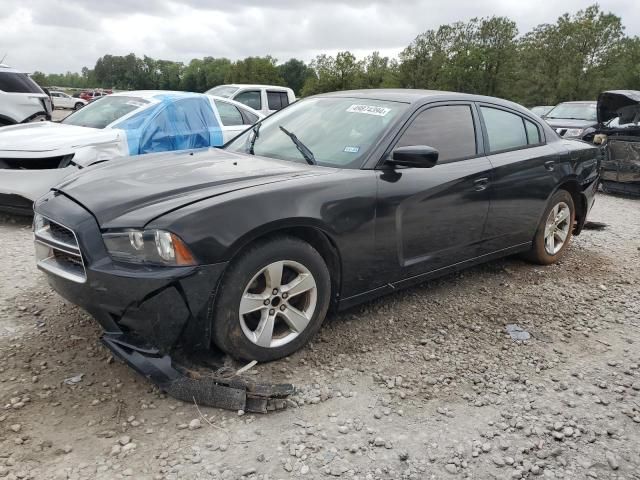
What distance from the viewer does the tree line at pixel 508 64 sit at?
32688 mm

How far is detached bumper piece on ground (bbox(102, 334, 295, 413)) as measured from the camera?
8.68ft

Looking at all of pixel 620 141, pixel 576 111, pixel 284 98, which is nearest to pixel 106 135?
pixel 620 141

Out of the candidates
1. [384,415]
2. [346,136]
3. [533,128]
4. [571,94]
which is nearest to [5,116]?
[346,136]

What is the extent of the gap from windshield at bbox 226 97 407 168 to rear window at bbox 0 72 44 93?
7477 millimetres

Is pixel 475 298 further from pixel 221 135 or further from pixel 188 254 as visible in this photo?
pixel 221 135

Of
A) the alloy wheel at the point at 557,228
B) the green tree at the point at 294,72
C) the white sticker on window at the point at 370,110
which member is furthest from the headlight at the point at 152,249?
the green tree at the point at 294,72

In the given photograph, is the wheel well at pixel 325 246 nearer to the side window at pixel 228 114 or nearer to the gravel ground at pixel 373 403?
the gravel ground at pixel 373 403

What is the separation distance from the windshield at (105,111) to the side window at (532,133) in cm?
468

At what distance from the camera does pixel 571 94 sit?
32.5m

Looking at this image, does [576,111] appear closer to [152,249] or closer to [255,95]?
[255,95]

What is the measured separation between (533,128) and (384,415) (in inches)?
127

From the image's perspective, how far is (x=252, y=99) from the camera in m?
13.1

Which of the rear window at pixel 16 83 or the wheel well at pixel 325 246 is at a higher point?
the rear window at pixel 16 83

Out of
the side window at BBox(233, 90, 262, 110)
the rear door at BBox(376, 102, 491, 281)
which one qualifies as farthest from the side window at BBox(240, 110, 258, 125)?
the side window at BBox(233, 90, 262, 110)
